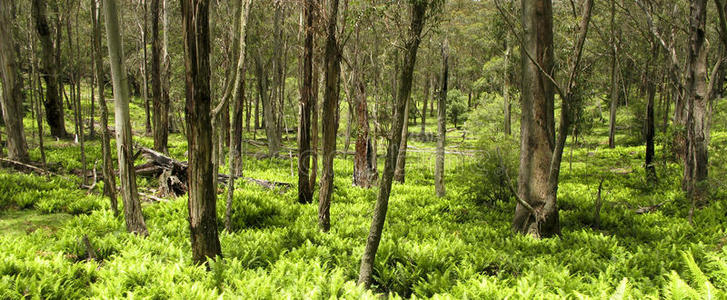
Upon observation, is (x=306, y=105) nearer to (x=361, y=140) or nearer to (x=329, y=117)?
(x=329, y=117)

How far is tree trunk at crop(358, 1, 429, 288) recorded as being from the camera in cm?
417

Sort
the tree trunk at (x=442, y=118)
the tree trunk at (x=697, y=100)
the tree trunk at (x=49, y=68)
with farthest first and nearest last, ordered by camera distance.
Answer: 1. the tree trunk at (x=49, y=68)
2. the tree trunk at (x=442, y=118)
3. the tree trunk at (x=697, y=100)

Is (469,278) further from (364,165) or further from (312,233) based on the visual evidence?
(364,165)

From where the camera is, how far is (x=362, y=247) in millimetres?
5688

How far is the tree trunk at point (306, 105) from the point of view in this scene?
7197 mm

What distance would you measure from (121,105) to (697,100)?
36.9 ft

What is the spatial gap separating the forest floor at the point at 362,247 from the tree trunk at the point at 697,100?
34.3 inches

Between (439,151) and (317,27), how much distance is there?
5.23m

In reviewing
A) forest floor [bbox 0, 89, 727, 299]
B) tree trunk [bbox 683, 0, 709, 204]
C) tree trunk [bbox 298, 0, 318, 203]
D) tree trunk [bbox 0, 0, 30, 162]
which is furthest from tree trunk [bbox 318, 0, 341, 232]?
tree trunk [bbox 0, 0, 30, 162]

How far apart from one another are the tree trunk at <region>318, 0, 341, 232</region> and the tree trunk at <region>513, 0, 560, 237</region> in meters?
3.19

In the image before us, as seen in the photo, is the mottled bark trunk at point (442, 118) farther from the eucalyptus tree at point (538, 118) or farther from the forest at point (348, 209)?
the eucalyptus tree at point (538, 118)

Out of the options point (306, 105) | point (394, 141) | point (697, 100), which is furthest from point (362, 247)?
point (697, 100)

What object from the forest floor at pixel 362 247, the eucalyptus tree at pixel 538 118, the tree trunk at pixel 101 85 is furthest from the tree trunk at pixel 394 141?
the tree trunk at pixel 101 85

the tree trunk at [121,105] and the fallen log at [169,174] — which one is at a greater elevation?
the tree trunk at [121,105]
